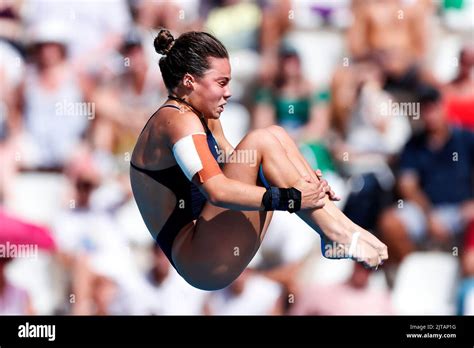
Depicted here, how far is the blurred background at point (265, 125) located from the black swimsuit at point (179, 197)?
2154 mm

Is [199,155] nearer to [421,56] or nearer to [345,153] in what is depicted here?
[345,153]

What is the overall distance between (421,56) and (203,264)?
3.21 metres

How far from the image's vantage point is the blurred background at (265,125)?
268 inches

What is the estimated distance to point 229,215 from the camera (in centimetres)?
454

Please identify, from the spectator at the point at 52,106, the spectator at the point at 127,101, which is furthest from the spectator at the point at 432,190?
the spectator at the point at 52,106

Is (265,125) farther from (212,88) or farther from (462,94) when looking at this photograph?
(212,88)

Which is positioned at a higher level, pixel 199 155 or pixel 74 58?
pixel 74 58

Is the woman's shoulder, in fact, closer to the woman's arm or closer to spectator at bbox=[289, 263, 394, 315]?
the woman's arm

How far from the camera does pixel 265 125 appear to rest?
23.2 feet

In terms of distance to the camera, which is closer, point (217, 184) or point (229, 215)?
point (217, 184)
